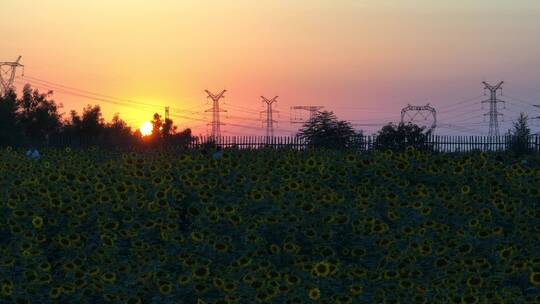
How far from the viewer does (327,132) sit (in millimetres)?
39094

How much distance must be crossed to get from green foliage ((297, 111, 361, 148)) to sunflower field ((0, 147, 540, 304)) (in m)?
22.0

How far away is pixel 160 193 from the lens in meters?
12.9

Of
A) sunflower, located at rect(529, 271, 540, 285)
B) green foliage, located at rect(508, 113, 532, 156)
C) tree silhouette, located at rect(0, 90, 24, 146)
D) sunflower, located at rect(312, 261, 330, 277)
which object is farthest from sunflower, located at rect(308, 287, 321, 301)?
tree silhouette, located at rect(0, 90, 24, 146)

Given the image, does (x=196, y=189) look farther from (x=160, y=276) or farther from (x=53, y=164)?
(x=53, y=164)

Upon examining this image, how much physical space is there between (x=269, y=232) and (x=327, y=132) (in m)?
28.0

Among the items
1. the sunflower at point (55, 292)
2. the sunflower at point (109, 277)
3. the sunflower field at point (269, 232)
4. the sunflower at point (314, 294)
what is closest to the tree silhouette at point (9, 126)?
the sunflower field at point (269, 232)

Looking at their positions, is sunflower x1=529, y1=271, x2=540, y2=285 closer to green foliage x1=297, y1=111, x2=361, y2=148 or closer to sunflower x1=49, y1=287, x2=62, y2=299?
sunflower x1=49, y1=287, x2=62, y2=299

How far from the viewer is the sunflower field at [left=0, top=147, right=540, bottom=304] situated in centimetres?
870

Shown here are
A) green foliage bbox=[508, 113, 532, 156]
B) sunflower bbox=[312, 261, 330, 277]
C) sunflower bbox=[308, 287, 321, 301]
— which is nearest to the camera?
sunflower bbox=[308, 287, 321, 301]

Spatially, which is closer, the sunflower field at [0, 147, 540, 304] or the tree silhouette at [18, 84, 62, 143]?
the sunflower field at [0, 147, 540, 304]

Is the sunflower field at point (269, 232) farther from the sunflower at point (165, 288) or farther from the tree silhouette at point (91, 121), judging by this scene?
the tree silhouette at point (91, 121)

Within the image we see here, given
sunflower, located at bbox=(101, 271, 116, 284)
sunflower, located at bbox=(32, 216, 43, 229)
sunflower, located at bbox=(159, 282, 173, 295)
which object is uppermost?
sunflower, located at bbox=(32, 216, 43, 229)

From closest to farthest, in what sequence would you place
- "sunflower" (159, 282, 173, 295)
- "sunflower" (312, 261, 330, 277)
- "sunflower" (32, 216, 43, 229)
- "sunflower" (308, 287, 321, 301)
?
1. "sunflower" (308, 287, 321, 301)
2. "sunflower" (159, 282, 173, 295)
3. "sunflower" (312, 261, 330, 277)
4. "sunflower" (32, 216, 43, 229)

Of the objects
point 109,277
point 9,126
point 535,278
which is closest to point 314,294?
point 109,277
